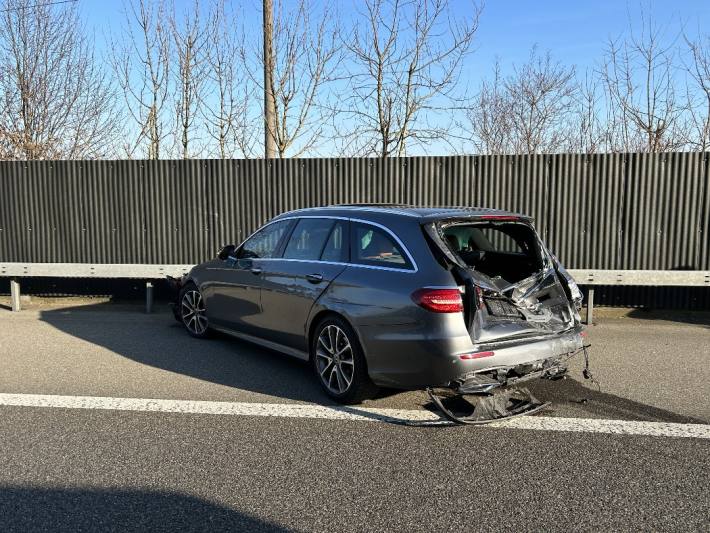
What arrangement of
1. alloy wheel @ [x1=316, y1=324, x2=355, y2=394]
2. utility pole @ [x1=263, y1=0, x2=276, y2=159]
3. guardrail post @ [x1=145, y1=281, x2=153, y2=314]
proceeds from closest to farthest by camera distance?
alloy wheel @ [x1=316, y1=324, x2=355, y2=394] < guardrail post @ [x1=145, y1=281, x2=153, y2=314] < utility pole @ [x1=263, y1=0, x2=276, y2=159]

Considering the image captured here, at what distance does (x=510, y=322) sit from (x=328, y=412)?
1595mm

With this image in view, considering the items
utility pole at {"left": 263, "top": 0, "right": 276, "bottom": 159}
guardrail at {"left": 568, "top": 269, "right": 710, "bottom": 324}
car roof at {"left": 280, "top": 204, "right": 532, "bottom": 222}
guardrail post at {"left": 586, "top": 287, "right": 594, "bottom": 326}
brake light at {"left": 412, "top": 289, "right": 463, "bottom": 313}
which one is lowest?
guardrail post at {"left": 586, "top": 287, "right": 594, "bottom": 326}

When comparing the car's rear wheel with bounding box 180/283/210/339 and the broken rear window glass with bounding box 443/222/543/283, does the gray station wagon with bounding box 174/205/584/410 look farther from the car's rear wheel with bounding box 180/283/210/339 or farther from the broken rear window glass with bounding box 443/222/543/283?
the car's rear wheel with bounding box 180/283/210/339

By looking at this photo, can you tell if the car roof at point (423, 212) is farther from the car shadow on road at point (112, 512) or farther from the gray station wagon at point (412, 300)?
the car shadow on road at point (112, 512)

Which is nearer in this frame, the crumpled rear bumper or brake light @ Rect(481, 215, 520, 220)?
the crumpled rear bumper

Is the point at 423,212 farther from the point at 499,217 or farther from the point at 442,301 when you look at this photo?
the point at 442,301

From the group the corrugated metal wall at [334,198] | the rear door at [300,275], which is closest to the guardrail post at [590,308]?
the corrugated metal wall at [334,198]

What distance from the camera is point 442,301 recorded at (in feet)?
13.8

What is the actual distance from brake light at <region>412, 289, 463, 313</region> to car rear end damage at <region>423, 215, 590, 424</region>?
2.3 inches

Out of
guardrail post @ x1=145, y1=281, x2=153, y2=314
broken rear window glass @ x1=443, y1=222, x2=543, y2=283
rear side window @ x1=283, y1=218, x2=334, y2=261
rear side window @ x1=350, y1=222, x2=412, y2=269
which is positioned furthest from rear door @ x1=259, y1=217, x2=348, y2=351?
guardrail post @ x1=145, y1=281, x2=153, y2=314

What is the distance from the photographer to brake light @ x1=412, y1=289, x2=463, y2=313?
4.21 meters

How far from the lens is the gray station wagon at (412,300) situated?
425 cm

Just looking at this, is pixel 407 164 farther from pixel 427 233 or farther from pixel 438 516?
pixel 438 516

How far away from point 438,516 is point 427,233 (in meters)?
2.09
